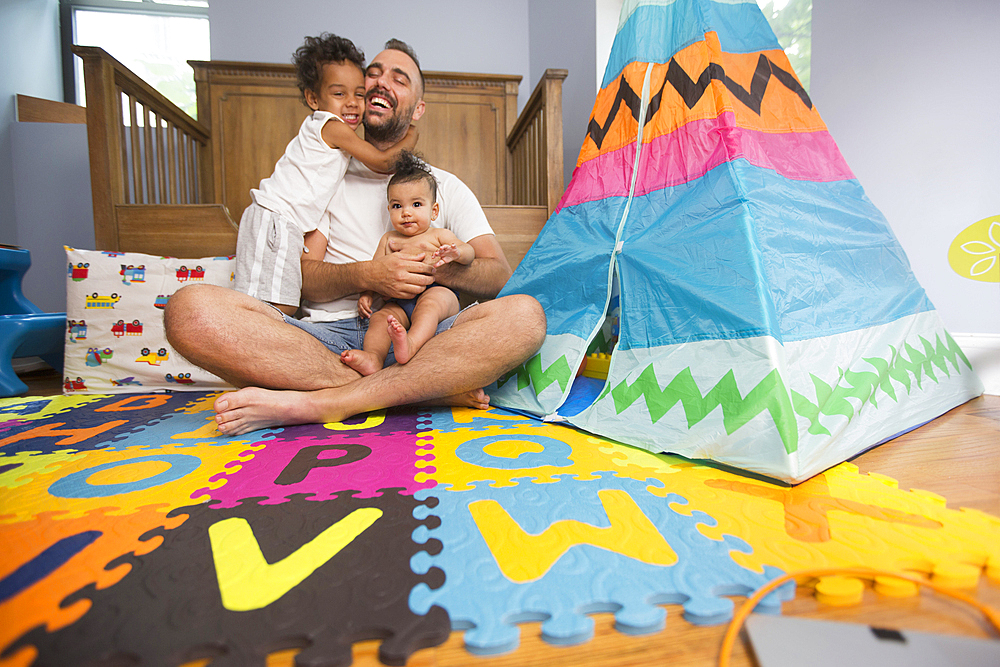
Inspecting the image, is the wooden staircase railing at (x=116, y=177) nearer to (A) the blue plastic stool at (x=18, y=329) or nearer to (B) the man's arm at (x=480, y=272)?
(A) the blue plastic stool at (x=18, y=329)

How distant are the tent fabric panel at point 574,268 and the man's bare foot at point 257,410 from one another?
0.62 m

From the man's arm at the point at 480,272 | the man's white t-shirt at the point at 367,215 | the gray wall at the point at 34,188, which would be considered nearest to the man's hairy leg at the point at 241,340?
the man's white t-shirt at the point at 367,215

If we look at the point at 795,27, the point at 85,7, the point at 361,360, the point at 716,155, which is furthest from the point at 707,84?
the point at 85,7

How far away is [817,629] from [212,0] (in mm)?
3966

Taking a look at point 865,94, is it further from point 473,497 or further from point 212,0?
Answer: point 212,0

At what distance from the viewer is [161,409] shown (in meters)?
1.26

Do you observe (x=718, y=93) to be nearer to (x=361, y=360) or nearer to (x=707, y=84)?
(x=707, y=84)

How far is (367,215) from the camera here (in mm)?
1356

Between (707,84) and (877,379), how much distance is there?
72 cm

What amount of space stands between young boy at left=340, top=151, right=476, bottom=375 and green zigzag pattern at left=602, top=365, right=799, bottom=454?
47 cm

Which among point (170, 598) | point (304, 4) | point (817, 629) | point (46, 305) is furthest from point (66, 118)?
point (817, 629)

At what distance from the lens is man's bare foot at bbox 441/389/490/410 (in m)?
1.18

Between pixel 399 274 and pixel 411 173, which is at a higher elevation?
pixel 411 173

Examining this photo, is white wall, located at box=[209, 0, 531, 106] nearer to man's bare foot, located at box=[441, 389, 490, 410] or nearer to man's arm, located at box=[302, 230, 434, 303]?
man's arm, located at box=[302, 230, 434, 303]
